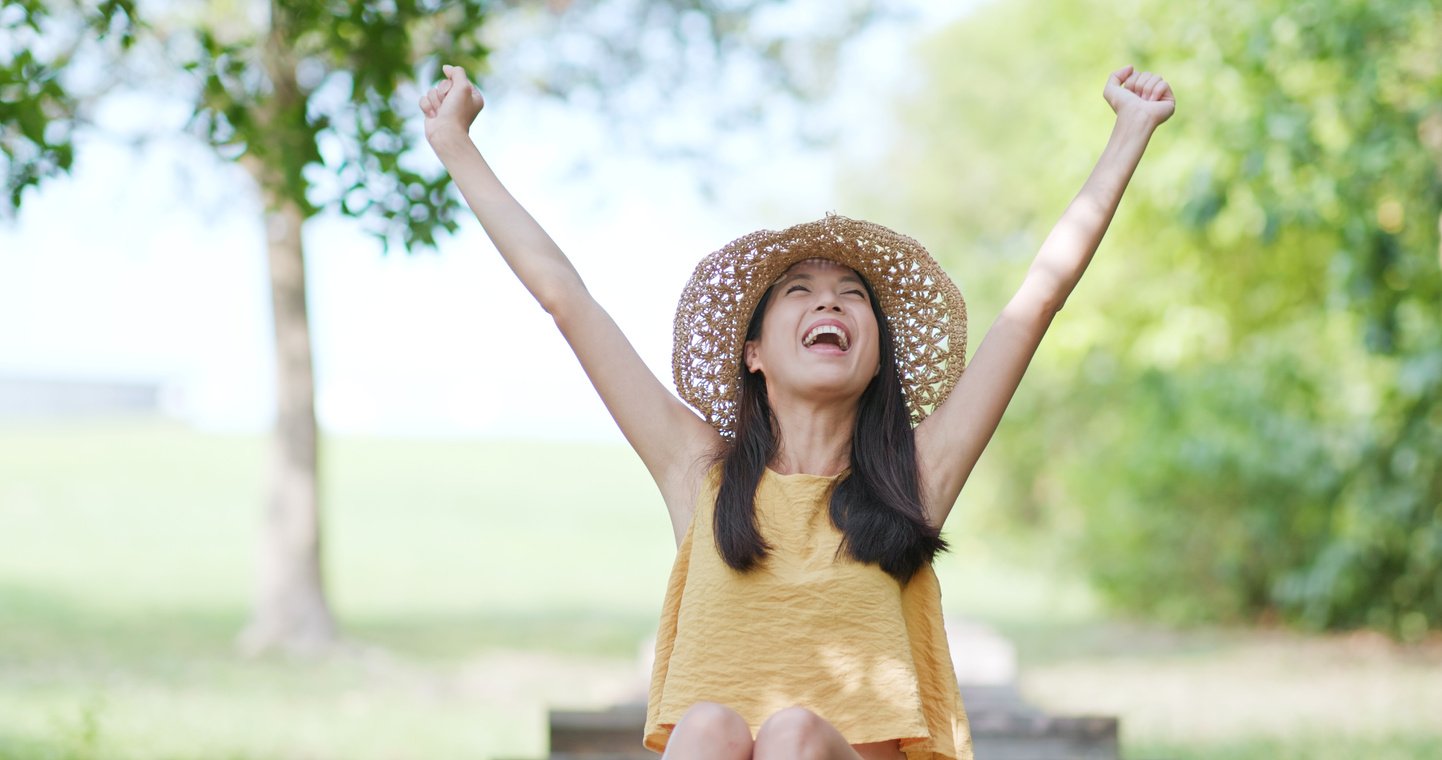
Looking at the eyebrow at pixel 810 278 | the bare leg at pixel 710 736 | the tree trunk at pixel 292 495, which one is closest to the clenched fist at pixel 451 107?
the eyebrow at pixel 810 278

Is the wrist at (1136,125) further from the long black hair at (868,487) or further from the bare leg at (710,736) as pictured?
the bare leg at (710,736)

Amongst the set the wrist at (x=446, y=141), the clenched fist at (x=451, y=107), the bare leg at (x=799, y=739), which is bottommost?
the bare leg at (x=799, y=739)

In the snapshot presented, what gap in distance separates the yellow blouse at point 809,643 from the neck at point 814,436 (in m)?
0.10

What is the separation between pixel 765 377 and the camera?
3012mm

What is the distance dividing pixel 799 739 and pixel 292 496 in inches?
350

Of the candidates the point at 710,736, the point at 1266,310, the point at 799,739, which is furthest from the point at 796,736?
the point at 1266,310

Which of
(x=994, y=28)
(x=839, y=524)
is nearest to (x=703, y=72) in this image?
(x=839, y=524)

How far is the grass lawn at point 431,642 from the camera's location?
286 inches

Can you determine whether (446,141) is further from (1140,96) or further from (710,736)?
(1140,96)

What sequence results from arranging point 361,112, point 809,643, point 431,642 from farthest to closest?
1. point 431,642
2. point 361,112
3. point 809,643

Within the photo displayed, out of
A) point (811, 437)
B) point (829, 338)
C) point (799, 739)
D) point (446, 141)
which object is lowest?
point (799, 739)

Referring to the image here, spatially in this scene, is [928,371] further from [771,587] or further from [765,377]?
[771,587]

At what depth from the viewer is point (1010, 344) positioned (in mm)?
2809

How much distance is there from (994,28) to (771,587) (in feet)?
73.8
